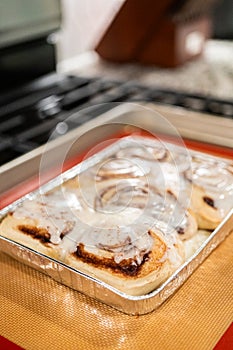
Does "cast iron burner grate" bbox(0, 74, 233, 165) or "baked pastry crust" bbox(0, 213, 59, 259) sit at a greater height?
"baked pastry crust" bbox(0, 213, 59, 259)

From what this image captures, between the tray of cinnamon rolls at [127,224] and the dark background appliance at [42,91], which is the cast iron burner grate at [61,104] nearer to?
the dark background appliance at [42,91]

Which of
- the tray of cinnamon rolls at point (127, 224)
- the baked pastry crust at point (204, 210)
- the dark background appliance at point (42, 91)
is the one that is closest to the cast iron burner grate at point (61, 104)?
the dark background appliance at point (42, 91)

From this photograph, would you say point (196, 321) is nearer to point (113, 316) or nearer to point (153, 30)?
point (113, 316)

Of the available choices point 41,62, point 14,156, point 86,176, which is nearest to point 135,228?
point 86,176

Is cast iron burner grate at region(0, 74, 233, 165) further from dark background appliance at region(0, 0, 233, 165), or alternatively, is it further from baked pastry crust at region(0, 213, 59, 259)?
baked pastry crust at region(0, 213, 59, 259)

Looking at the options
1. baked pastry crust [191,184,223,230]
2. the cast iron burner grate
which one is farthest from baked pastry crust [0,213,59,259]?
the cast iron burner grate

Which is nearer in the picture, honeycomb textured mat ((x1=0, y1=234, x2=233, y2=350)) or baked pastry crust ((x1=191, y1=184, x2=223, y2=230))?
honeycomb textured mat ((x1=0, y1=234, x2=233, y2=350))

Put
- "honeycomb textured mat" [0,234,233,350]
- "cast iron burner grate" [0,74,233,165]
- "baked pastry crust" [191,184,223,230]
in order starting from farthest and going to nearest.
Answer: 1. "cast iron burner grate" [0,74,233,165]
2. "baked pastry crust" [191,184,223,230]
3. "honeycomb textured mat" [0,234,233,350]

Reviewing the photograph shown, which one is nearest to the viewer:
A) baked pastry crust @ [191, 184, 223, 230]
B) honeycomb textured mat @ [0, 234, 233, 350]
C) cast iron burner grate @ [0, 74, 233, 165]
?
honeycomb textured mat @ [0, 234, 233, 350]
